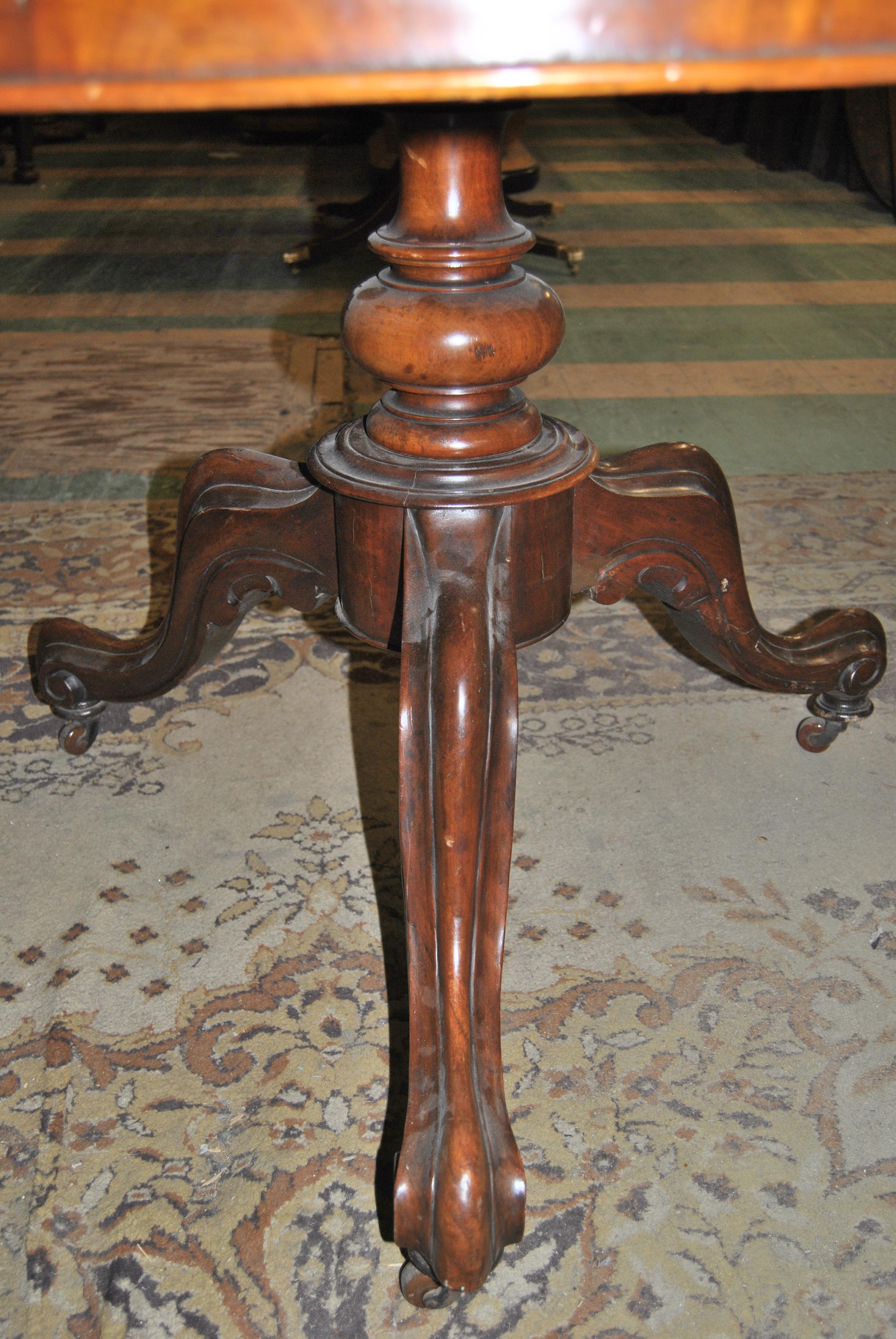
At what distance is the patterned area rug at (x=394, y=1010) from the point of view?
0.57 metres

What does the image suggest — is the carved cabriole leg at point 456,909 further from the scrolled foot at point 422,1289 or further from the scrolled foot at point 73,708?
the scrolled foot at point 73,708

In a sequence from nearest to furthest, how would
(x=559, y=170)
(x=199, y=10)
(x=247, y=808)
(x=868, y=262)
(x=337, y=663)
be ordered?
(x=199, y=10) → (x=247, y=808) → (x=337, y=663) → (x=868, y=262) → (x=559, y=170)

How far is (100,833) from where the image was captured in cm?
87

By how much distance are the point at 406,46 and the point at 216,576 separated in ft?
1.83

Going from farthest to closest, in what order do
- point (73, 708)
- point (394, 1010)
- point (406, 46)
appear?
point (73, 708) < point (394, 1010) < point (406, 46)

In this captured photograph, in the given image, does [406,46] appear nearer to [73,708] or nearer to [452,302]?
[452,302]

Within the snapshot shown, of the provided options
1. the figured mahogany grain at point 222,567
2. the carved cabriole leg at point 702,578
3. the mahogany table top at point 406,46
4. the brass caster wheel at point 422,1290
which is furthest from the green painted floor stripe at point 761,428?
the mahogany table top at point 406,46

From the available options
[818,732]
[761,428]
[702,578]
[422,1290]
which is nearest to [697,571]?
[702,578]

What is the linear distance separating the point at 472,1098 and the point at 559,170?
320cm

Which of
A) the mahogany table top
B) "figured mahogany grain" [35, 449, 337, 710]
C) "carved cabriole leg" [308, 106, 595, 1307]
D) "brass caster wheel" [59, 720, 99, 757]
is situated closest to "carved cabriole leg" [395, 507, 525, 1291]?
"carved cabriole leg" [308, 106, 595, 1307]

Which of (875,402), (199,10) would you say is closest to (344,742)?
(199,10)

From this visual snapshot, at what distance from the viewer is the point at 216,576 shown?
2.61ft

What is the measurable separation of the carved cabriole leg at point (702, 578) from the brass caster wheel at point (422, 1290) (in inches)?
15.8

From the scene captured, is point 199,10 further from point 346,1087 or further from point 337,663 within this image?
point 337,663
